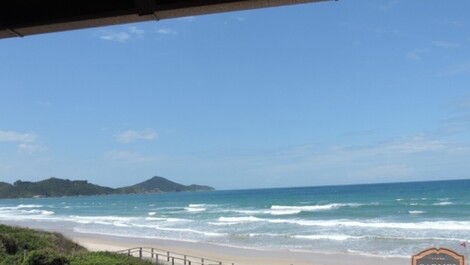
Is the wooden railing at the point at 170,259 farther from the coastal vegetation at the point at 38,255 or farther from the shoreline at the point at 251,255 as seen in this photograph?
the coastal vegetation at the point at 38,255

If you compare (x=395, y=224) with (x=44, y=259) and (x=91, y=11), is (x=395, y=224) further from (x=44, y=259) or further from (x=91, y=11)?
(x=91, y=11)

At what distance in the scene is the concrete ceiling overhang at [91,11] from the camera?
4539 mm

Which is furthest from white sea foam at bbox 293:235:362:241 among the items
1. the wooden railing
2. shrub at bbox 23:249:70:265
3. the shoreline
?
shrub at bbox 23:249:70:265

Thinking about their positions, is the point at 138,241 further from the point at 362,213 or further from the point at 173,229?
the point at 362,213

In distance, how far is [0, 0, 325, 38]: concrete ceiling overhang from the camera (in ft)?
14.9

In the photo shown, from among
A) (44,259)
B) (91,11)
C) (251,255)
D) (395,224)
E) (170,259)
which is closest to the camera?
(91,11)

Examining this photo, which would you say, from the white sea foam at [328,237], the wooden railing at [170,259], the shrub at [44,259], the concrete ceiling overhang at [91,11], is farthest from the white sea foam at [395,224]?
the concrete ceiling overhang at [91,11]

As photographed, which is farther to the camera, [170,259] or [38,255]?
[170,259]

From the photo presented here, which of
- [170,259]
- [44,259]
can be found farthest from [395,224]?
Result: [44,259]

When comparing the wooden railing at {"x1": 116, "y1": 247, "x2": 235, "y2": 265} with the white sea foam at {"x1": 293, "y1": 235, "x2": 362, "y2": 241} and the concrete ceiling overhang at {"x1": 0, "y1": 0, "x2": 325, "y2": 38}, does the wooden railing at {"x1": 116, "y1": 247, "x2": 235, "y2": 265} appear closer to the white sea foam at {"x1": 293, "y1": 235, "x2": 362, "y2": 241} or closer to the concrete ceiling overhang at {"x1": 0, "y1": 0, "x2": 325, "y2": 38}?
the white sea foam at {"x1": 293, "y1": 235, "x2": 362, "y2": 241}

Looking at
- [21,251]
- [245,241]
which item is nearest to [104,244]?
[245,241]

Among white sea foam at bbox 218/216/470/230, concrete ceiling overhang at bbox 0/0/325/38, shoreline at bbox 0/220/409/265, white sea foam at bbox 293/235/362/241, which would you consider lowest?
shoreline at bbox 0/220/409/265

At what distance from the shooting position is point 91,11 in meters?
4.90

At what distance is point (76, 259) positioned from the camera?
Result: 16547mm
